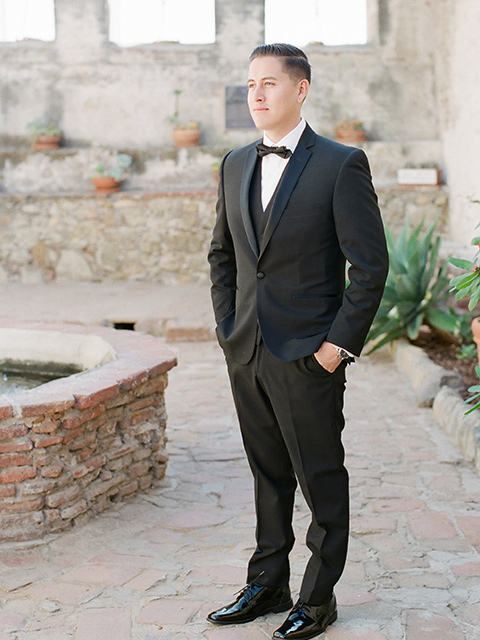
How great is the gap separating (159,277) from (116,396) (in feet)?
19.2

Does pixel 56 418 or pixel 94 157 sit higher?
pixel 94 157

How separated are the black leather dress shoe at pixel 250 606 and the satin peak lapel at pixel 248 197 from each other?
1022 mm

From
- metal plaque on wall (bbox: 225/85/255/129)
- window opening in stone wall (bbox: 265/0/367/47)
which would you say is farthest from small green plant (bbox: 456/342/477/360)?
window opening in stone wall (bbox: 265/0/367/47)

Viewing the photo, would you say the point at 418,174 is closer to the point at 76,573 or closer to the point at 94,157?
the point at 94,157

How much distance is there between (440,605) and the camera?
8.55ft

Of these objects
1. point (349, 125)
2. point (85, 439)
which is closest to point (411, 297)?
point (85, 439)

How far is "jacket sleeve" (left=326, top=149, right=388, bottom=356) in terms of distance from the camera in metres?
2.16

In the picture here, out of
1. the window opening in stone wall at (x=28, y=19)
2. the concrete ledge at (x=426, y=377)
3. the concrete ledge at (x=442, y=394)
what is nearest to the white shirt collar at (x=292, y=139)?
the concrete ledge at (x=442, y=394)

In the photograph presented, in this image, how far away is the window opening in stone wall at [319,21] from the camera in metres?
9.66

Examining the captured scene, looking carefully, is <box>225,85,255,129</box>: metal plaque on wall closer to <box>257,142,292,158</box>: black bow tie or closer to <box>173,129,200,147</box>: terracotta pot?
<box>173,129,200,147</box>: terracotta pot

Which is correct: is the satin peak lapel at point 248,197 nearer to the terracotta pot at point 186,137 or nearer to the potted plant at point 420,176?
the potted plant at point 420,176

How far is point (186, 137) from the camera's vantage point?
31.2ft

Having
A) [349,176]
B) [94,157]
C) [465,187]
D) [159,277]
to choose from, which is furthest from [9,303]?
[349,176]

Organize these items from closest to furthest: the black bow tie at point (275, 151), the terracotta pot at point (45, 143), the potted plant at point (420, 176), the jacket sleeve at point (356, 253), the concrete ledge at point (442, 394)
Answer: the jacket sleeve at point (356, 253) → the black bow tie at point (275, 151) → the concrete ledge at point (442, 394) → the potted plant at point (420, 176) → the terracotta pot at point (45, 143)
